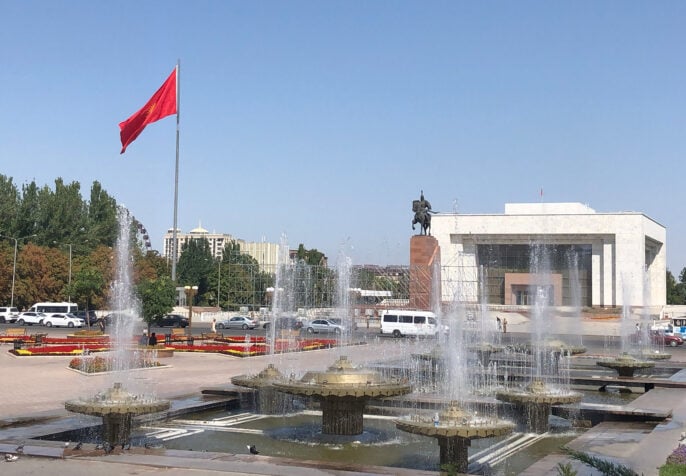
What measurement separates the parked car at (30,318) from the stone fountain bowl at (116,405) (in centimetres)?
3720

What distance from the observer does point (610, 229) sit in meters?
57.1

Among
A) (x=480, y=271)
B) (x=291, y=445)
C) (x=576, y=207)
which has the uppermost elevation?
(x=576, y=207)

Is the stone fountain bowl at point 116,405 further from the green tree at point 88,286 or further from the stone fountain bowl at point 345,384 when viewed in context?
the green tree at point 88,286

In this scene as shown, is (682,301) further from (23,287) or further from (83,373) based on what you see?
(83,373)

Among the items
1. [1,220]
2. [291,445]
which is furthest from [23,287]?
[291,445]

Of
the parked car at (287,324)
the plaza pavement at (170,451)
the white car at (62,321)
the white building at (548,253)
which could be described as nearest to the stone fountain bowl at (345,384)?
the plaza pavement at (170,451)

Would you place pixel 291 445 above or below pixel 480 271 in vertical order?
below

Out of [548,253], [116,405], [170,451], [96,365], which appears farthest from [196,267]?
[170,451]

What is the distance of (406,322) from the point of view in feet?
117

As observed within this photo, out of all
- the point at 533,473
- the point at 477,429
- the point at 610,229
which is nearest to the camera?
the point at 533,473

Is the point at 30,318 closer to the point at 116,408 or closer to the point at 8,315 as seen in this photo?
the point at 8,315

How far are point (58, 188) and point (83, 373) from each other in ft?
138

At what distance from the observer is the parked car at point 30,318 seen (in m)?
43.2

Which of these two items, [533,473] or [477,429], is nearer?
[533,473]
